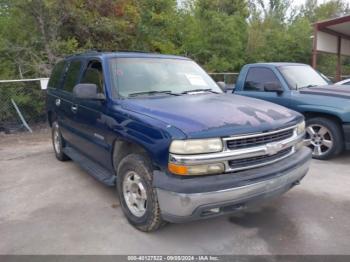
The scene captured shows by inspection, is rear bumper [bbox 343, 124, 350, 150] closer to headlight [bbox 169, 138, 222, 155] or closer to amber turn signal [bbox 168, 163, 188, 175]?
headlight [bbox 169, 138, 222, 155]

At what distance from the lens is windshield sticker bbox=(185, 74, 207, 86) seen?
4553 mm

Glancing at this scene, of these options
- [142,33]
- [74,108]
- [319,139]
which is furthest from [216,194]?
[142,33]

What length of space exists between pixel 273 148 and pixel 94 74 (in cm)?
252

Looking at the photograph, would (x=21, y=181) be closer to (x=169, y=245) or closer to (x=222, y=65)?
(x=169, y=245)

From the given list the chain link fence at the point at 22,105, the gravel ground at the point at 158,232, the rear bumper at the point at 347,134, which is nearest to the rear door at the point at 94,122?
the gravel ground at the point at 158,232

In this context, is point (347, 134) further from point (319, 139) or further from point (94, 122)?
point (94, 122)

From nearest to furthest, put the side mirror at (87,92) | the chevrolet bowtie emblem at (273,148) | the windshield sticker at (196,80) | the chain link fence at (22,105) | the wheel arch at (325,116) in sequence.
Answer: the chevrolet bowtie emblem at (273,148)
the side mirror at (87,92)
the windshield sticker at (196,80)
the wheel arch at (325,116)
the chain link fence at (22,105)

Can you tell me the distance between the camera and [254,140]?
3182 mm

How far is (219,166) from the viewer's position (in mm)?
2996

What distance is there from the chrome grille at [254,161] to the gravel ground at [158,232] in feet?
2.59

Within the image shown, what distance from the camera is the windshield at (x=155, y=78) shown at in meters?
4.09

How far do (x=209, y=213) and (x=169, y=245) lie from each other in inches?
25.0

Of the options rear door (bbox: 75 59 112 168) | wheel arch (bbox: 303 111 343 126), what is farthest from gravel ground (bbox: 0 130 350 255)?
wheel arch (bbox: 303 111 343 126)

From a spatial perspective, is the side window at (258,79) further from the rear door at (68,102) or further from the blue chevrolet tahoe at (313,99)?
the rear door at (68,102)
